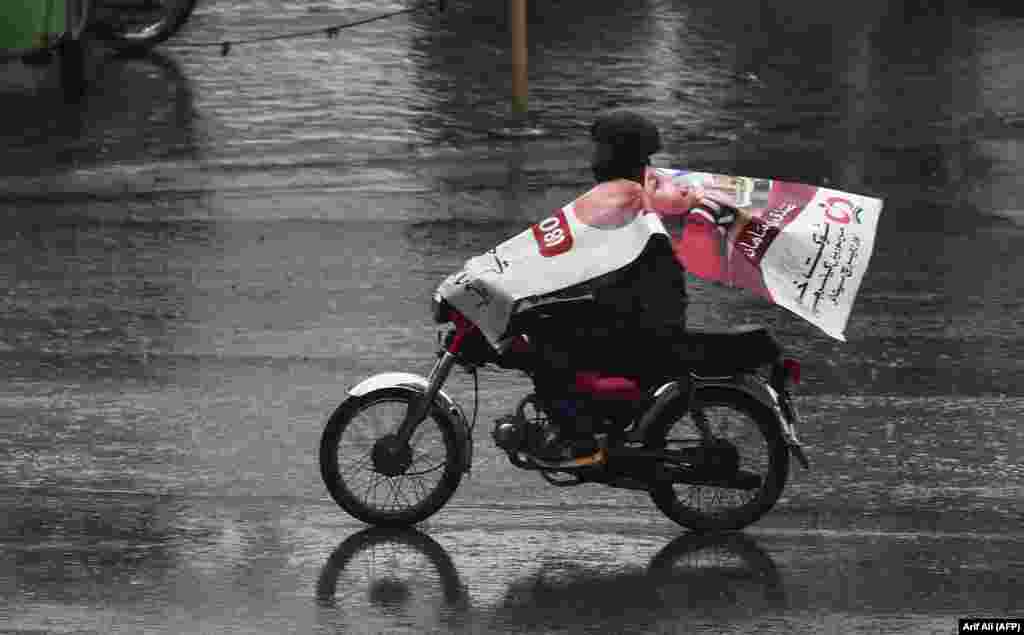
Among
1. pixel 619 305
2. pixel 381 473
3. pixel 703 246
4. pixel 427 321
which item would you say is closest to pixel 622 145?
pixel 703 246

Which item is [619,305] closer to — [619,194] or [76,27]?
[619,194]

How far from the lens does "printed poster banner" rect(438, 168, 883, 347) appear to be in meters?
7.26

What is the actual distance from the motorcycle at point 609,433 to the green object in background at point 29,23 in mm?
9473

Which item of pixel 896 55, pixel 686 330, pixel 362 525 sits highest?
pixel 686 330

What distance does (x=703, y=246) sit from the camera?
740 centimetres

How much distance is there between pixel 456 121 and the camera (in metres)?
A: 16.3

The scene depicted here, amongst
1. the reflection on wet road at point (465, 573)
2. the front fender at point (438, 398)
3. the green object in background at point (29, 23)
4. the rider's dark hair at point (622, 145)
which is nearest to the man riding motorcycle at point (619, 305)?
the rider's dark hair at point (622, 145)

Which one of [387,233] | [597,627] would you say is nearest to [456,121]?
[387,233]

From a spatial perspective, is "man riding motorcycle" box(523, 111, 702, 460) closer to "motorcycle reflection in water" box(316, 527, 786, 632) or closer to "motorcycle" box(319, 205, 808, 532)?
"motorcycle" box(319, 205, 808, 532)

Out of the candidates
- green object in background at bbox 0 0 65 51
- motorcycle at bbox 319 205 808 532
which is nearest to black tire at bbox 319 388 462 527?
motorcycle at bbox 319 205 808 532

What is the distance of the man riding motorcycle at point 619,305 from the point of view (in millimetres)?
7316

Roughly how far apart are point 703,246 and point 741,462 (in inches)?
34.1

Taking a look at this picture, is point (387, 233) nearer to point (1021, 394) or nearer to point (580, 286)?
point (1021, 394)

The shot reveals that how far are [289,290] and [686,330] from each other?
4.49m
